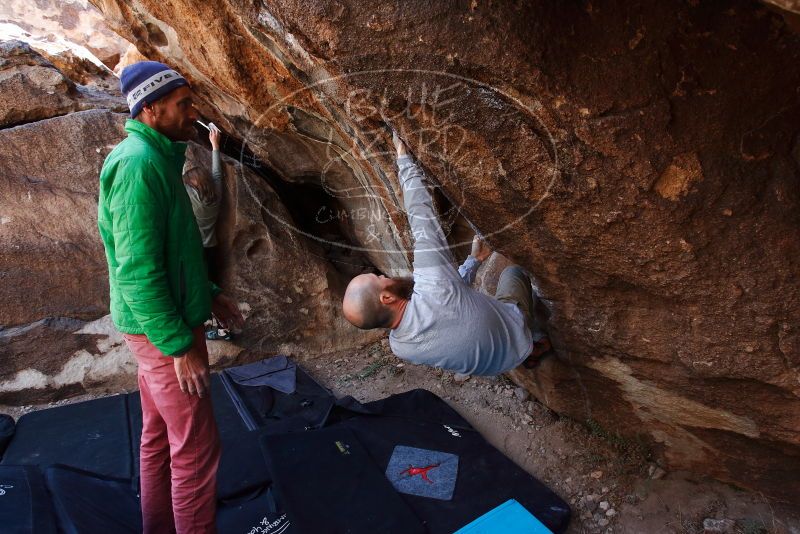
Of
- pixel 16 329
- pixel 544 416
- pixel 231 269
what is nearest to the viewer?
pixel 544 416

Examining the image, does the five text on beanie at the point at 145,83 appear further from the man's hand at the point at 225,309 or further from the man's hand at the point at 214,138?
the man's hand at the point at 214,138

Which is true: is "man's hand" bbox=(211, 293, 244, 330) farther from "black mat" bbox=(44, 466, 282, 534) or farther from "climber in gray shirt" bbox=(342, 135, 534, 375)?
"black mat" bbox=(44, 466, 282, 534)

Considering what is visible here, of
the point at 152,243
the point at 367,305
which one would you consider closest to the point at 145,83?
the point at 152,243

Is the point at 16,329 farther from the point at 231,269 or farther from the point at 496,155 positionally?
the point at 496,155

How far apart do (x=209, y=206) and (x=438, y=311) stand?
2.53 meters

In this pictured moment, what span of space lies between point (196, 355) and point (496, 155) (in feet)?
4.34

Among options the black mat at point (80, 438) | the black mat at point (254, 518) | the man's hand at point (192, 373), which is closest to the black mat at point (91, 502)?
the black mat at point (80, 438)

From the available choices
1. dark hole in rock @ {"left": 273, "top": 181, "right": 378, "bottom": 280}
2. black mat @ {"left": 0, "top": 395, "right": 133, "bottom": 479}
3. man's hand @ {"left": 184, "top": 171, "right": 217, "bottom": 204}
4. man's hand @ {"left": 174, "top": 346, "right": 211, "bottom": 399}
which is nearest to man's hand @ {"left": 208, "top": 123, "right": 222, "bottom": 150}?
man's hand @ {"left": 184, "top": 171, "right": 217, "bottom": 204}

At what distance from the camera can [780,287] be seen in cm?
190

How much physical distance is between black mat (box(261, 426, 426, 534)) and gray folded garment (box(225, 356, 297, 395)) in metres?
0.76

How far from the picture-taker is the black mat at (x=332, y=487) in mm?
2682

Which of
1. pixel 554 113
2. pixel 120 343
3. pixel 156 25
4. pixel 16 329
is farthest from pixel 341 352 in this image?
pixel 554 113

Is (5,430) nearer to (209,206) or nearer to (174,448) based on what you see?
(209,206)

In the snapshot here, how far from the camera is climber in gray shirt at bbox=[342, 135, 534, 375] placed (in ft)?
7.21
